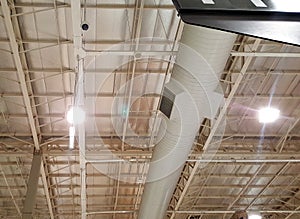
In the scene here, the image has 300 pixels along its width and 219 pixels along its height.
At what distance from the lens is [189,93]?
6.77 m

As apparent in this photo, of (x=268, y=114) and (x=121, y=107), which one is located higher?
(x=268, y=114)

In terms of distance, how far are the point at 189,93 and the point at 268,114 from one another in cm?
766

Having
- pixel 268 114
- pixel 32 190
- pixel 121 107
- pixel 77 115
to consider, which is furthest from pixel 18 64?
pixel 268 114

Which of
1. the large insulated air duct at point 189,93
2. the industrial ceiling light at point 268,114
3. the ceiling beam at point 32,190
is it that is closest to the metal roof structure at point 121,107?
the industrial ceiling light at point 268,114

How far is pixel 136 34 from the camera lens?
9609mm

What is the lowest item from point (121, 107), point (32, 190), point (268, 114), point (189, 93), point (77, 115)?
point (189, 93)

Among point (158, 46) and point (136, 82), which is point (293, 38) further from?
point (136, 82)

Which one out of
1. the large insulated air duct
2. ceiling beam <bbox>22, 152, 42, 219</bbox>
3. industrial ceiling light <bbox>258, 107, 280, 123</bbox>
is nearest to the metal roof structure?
industrial ceiling light <bbox>258, 107, 280, 123</bbox>

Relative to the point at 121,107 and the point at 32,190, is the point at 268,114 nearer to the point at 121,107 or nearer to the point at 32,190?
the point at 121,107

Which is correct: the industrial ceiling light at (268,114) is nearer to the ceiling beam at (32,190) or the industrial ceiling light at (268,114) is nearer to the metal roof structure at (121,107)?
the metal roof structure at (121,107)

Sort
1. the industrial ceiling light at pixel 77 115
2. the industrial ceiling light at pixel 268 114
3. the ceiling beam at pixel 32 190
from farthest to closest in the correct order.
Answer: the industrial ceiling light at pixel 268 114 → the ceiling beam at pixel 32 190 → the industrial ceiling light at pixel 77 115

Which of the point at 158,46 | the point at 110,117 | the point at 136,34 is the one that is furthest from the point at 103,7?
the point at 110,117

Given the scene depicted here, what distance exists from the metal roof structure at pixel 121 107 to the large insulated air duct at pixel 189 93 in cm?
77

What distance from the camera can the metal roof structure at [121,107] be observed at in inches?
376
